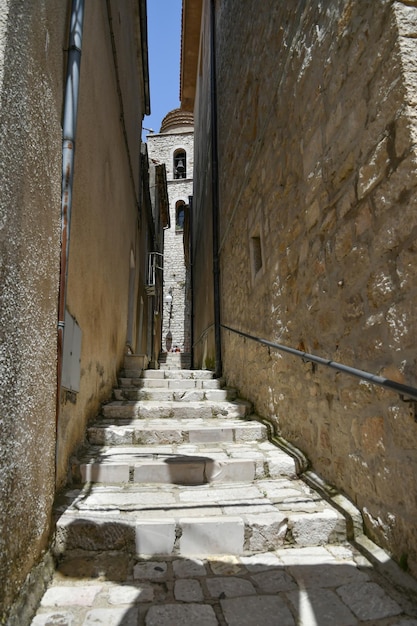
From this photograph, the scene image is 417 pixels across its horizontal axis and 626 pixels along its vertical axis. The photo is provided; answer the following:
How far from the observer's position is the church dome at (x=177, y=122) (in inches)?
959

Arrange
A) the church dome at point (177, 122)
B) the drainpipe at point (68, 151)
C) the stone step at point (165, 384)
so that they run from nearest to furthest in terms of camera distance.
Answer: the drainpipe at point (68, 151), the stone step at point (165, 384), the church dome at point (177, 122)

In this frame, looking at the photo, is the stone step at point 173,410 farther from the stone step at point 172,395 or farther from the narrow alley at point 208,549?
the narrow alley at point 208,549

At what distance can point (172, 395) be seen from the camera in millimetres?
4293

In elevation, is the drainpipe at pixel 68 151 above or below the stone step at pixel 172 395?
above

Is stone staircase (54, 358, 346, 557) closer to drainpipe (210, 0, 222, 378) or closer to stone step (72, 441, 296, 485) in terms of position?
stone step (72, 441, 296, 485)

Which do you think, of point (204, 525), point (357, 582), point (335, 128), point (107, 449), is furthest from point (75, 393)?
point (335, 128)

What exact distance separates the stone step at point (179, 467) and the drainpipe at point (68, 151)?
739 mm

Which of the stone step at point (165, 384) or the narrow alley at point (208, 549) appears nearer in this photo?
the narrow alley at point (208, 549)

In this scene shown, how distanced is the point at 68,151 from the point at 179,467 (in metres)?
2.02

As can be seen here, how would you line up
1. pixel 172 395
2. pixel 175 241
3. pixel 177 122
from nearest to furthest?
pixel 172 395, pixel 175 241, pixel 177 122

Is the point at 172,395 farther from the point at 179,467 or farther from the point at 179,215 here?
the point at 179,215

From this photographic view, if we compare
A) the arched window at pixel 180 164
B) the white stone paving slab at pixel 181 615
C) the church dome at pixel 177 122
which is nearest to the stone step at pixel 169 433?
the white stone paving slab at pixel 181 615

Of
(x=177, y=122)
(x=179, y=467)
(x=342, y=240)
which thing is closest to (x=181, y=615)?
(x=179, y=467)

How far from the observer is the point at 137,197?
779cm
